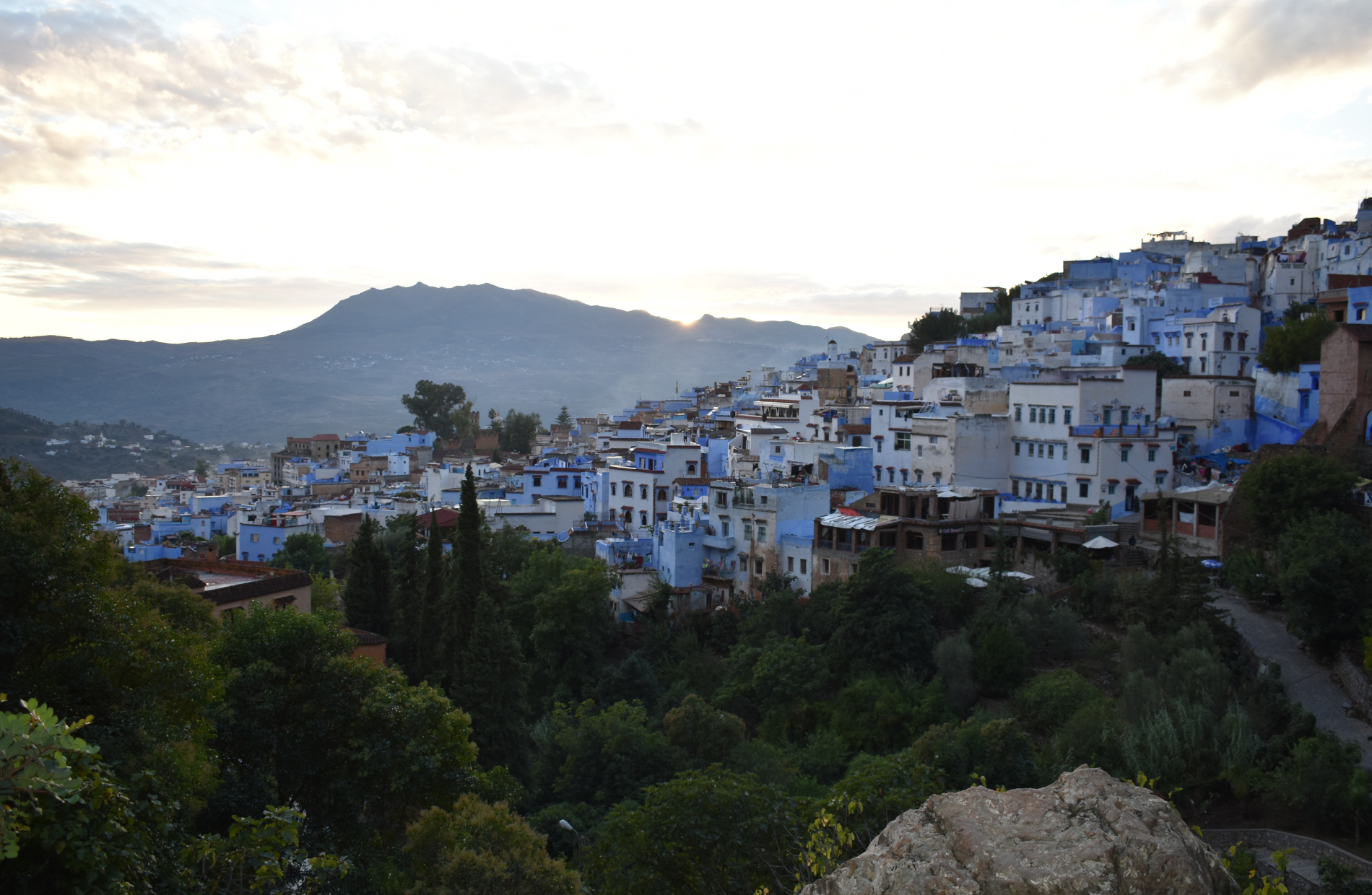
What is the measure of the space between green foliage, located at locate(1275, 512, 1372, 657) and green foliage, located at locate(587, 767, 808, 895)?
14.0m

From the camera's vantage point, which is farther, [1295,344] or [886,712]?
[1295,344]

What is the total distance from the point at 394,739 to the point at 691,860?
Result: 4.93m

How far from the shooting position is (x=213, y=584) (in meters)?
22.8

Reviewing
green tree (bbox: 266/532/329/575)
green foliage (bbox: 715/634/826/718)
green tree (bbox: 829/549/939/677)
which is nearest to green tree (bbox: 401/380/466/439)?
green tree (bbox: 266/532/329/575)

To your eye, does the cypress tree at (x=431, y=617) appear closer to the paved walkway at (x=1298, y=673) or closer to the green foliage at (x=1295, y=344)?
the paved walkway at (x=1298, y=673)

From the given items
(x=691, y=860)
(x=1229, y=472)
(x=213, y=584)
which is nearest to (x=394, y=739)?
(x=691, y=860)

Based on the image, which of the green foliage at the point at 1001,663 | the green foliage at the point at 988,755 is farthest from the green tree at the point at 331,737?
the green foliage at the point at 1001,663

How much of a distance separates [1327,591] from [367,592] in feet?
83.3

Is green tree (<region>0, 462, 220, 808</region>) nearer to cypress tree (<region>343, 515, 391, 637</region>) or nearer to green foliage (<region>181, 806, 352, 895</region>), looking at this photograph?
green foliage (<region>181, 806, 352, 895</region>)

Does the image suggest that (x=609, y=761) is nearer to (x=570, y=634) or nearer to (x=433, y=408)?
(x=570, y=634)

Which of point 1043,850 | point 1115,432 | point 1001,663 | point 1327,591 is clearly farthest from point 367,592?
point 1043,850

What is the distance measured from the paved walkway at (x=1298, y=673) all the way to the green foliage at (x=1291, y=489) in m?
2.18

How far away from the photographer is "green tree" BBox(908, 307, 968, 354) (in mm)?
55000

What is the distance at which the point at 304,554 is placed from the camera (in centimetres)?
4078
